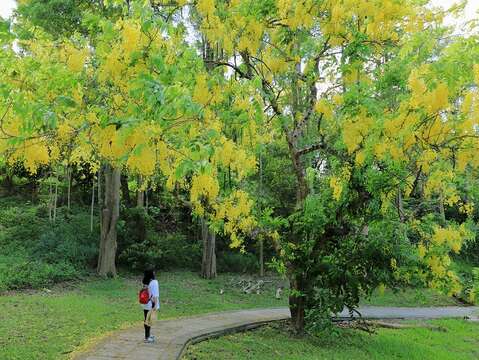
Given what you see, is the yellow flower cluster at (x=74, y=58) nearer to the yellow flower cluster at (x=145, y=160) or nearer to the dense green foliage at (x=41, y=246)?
the yellow flower cluster at (x=145, y=160)

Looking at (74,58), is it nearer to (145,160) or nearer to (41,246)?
(145,160)

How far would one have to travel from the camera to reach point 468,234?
9062 millimetres

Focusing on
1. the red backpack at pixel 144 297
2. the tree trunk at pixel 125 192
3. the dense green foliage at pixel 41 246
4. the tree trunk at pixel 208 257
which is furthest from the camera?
the tree trunk at pixel 125 192

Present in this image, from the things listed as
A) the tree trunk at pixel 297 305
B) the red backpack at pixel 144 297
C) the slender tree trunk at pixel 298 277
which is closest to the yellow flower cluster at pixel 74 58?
the red backpack at pixel 144 297

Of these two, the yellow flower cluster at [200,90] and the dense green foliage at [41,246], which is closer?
the yellow flower cluster at [200,90]

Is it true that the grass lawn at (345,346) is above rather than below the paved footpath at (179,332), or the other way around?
below

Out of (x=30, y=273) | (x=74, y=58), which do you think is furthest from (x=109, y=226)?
(x=74, y=58)

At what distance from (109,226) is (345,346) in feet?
30.4

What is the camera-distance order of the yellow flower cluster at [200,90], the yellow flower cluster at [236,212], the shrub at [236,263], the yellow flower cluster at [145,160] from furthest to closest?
the shrub at [236,263] → the yellow flower cluster at [236,212] → the yellow flower cluster at [200,90] → the yellow flower cluster at [145,160]

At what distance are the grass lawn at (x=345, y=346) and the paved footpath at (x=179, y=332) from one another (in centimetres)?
24

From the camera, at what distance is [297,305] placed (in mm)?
10023

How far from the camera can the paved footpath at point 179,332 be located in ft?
23.3

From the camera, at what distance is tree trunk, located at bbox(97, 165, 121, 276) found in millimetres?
16094

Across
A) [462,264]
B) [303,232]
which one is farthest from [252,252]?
[303,232]
